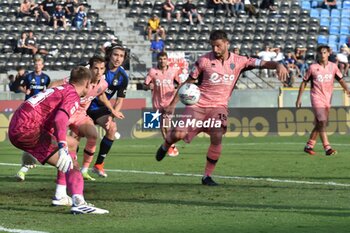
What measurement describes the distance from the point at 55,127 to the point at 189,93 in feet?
13.7

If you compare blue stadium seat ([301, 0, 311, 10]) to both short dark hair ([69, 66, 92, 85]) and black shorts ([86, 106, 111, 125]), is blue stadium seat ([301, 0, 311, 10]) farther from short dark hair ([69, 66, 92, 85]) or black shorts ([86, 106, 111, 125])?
short dark hair ([69, 66, 92, 85])

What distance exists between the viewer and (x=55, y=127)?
34.0 feet

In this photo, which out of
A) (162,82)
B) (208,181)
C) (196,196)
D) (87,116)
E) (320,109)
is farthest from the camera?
(162,82)

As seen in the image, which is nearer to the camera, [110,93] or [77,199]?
[77,199]

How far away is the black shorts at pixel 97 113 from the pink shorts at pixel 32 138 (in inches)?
212

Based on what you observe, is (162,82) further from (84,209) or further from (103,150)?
(84,209)

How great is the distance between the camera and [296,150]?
73.9 ft

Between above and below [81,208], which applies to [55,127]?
above

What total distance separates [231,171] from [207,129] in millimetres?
2682

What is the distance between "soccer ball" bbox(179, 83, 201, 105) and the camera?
14195 mm

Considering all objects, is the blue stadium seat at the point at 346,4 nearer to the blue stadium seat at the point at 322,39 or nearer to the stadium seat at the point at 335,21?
the stadium seat at the point at 335,21

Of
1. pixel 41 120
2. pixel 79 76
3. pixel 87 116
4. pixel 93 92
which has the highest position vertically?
pixel 79 76

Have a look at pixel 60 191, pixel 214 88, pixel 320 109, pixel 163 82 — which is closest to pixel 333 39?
pixel 163 82

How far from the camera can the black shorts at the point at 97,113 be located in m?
16.6
